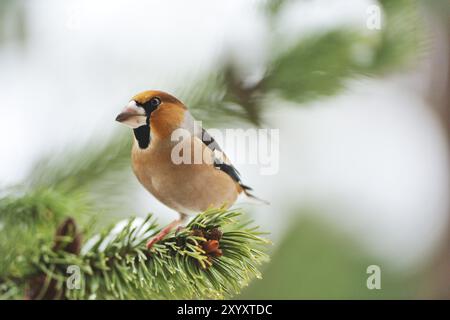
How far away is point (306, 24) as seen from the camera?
1.52 ft

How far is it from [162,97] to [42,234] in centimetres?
13

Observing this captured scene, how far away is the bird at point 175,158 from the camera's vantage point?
38 centimetres

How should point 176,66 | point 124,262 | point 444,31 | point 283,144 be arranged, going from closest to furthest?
point 124,262 → point 176,66 → point 283,144 → point 444,31

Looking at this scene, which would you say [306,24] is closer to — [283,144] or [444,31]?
[283,144]

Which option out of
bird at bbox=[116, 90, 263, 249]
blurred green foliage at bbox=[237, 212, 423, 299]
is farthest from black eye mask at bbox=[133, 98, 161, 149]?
blurred green foliage at bbox=[237, 212, 423, 299]

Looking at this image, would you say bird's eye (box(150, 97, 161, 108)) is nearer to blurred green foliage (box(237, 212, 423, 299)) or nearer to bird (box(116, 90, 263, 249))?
bird (box(116, 90, 263, 249))

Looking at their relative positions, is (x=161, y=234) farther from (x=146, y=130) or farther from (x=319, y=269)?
(x=319, y=269)

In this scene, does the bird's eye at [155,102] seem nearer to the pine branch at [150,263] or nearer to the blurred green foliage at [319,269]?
the pine branch at [150,263]

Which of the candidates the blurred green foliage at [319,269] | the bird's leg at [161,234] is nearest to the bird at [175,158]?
the bird's leg at [161,234]

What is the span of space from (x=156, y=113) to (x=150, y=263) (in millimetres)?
108

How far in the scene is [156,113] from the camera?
1.33 ft

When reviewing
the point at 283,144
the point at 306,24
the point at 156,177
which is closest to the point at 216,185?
the point at 156,177

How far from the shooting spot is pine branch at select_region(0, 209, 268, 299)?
1.14ft

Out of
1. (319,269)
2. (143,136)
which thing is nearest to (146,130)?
(143,136)
